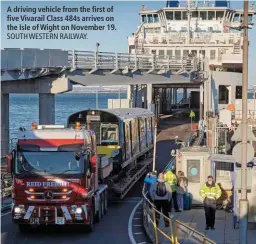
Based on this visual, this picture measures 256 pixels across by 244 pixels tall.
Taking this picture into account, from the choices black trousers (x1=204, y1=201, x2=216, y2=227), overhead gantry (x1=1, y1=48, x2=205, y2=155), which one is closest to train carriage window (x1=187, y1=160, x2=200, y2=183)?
black trousers (x1=204, y1=201, x2=216, y2=227)

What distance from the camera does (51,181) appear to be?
1658 cm

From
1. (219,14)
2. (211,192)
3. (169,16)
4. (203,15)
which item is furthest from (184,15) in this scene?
(211,192)

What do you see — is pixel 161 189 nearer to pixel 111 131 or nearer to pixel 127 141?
pixel 111 131

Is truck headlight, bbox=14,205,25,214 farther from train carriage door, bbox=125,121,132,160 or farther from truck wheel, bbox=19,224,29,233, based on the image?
train carriage door, bbox=125,121,132,160

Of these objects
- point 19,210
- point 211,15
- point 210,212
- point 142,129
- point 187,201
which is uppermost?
point 211,15

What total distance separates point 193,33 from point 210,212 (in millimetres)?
41059

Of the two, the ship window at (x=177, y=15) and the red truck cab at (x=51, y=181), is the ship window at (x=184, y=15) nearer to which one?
the ship window at (x=177, y=15)

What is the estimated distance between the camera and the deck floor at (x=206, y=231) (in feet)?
49.8

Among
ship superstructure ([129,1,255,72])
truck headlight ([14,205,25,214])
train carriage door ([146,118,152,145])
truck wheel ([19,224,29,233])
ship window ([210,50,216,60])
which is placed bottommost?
truck wheel ([19,224,29,233])

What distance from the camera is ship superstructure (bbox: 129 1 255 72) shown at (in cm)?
5450

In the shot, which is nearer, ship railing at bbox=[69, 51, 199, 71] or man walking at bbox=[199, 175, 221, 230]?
man walking at bbox=[199, 175, 221, 230]

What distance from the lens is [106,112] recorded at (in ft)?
80.7

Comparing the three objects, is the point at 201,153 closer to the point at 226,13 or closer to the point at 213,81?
the point at 213,81

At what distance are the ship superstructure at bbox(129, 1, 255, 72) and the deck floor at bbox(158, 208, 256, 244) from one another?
109 feet
